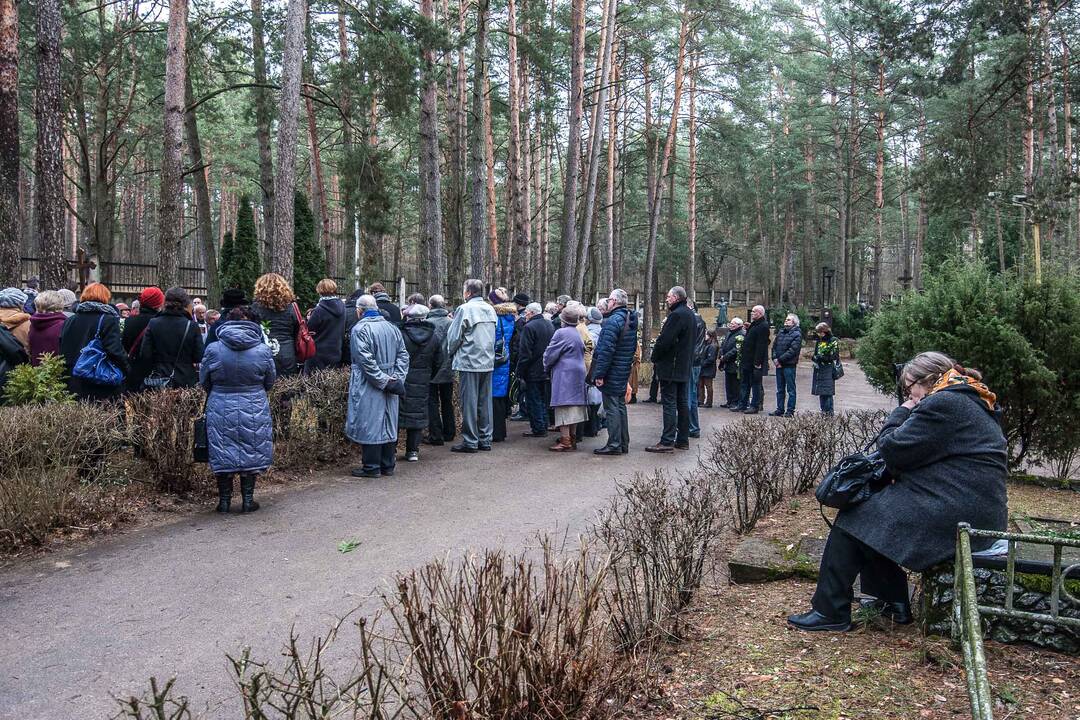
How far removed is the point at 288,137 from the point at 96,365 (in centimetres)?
604

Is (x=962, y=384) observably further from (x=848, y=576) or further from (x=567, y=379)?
(x=567, y=379)

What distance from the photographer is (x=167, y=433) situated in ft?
22.4

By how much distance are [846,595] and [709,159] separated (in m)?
35.5

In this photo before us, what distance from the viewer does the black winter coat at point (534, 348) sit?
10.9 metres

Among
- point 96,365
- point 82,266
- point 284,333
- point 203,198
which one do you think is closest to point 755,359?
point 284,333

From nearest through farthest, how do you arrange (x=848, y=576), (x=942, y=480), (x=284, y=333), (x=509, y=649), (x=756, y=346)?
1. (x=509, y=649)
2. (x=942, y=480)
3. (x=848, y=576)
4. (x=284, y=333)
5. (x=756, y=346)

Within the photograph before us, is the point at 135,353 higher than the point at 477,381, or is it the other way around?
the point at 135,353

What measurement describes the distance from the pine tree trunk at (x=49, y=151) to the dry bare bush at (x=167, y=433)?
15.5 feet

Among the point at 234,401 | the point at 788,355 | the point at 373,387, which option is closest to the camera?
the point at 234,401

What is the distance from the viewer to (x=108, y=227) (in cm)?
2812

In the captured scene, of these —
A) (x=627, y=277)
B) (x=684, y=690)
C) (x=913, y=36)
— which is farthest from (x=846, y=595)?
(x=627, y=277)

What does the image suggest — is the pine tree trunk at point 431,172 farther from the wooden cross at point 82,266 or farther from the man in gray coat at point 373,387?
the wooden cross at point 82,266

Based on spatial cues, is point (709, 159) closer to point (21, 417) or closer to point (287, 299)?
point (287, 299)

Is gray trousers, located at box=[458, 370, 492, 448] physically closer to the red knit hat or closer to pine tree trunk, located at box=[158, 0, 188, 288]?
the red knit hat
